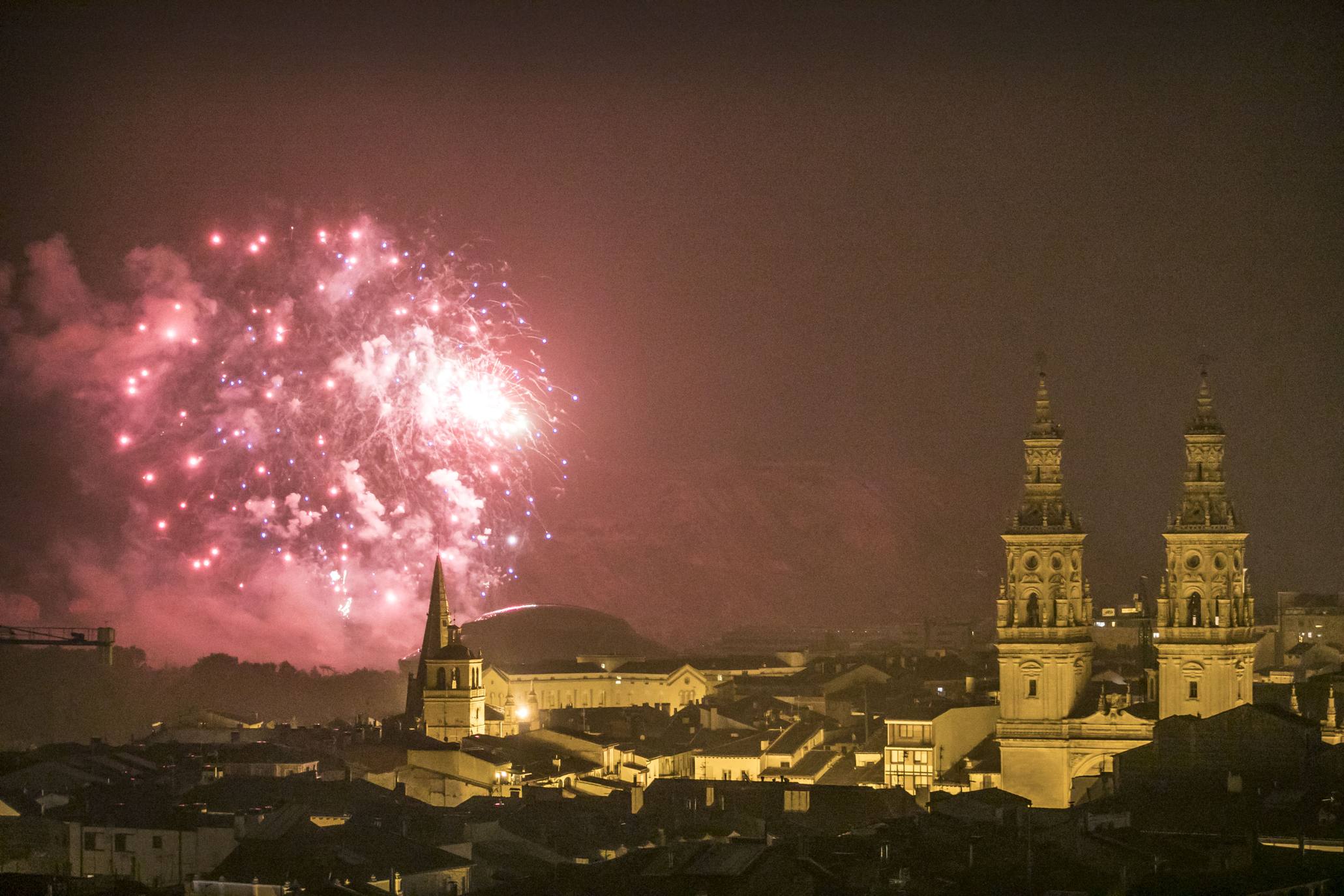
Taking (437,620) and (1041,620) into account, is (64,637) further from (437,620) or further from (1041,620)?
(1041,620)

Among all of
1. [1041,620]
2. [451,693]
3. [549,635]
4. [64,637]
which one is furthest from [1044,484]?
[549,635]

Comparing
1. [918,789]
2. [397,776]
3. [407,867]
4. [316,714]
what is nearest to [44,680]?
[316,714]

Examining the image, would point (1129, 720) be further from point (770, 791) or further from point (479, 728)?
point (479, 728)

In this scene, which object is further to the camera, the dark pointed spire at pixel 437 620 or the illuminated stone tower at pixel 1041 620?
the dark pointed spire at pixel 437 620

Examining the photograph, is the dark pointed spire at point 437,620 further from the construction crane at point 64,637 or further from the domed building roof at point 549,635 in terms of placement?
the domed building roof at point 549,635

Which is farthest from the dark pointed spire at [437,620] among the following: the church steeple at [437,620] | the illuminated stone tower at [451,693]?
the illuminated stone tower at [451,693]

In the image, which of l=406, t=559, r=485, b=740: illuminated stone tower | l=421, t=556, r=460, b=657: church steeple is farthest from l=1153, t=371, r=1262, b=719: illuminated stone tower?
l=421, t=556, r=460, b=657: church steeple
